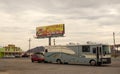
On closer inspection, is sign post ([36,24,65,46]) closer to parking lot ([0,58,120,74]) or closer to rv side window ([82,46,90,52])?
rv side window ([82,46,90,52])

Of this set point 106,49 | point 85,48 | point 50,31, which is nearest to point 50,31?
point 50,31

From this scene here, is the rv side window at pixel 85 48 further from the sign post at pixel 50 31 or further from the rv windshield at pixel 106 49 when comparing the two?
the sign post at pixel 50 31

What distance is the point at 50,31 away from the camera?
90.9 m

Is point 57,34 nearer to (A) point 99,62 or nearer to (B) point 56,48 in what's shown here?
(B) point 56,48

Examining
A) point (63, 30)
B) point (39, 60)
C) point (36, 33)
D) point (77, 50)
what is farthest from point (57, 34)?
point (77, 50)

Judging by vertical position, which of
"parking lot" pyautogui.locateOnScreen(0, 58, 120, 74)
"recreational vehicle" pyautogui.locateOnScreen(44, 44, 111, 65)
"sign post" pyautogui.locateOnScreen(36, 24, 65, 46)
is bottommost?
"parking lot" pyautogui.locateOnScreen(0, 58, 120, 74)

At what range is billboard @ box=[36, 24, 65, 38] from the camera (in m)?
86.9

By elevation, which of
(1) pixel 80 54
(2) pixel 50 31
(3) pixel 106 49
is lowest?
(1) pixel 80 54

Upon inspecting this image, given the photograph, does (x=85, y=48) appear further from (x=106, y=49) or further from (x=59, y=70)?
(x=59, y=70)

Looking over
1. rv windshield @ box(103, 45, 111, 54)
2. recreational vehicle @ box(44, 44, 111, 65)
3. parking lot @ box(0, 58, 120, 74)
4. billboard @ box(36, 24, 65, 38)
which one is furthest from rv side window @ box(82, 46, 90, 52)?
billboard @ box(36, 24, 65, 38)

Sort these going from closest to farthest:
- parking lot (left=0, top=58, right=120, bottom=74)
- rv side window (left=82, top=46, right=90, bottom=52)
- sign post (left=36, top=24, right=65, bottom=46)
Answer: parking lot (left=0, top=58, right=120, bottom=74)
rv side window (left=82, top=46, right=90, bottom=52)
sign post (left=36, top=24, right=65, bottom=46)

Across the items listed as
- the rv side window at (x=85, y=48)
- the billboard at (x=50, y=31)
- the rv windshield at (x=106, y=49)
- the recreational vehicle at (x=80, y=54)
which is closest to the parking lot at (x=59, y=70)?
the recreational vehicle at (x=80, y=54)

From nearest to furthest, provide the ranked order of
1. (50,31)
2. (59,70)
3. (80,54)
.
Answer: (59,70) < (80,54) < (50,31)

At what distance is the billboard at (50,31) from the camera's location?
8687 cm
